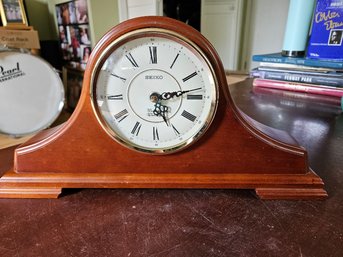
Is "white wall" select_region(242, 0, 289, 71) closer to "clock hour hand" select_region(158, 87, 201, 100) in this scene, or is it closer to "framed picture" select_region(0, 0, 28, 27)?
"framed picture" select_region(0, 0, 28, 27)

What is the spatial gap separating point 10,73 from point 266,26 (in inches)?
107

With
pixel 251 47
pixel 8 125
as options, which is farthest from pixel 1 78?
pixel 251 47

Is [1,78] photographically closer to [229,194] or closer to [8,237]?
[8,237]

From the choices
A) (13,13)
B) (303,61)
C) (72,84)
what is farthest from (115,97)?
(72,84)

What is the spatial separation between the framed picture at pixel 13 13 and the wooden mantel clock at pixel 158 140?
2.70 meters

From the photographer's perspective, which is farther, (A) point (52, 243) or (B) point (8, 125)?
(B) point (8, 125)

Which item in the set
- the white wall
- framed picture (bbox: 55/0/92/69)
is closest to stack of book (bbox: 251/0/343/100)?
the white wall

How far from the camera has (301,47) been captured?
3.66 ft

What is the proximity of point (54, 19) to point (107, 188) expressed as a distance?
3.76 meters

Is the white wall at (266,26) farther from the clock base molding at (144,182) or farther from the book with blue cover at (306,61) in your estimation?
the clock base molding at (144,182)

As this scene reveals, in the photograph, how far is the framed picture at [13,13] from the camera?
260cm

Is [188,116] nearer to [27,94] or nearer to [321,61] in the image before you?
[321,61]

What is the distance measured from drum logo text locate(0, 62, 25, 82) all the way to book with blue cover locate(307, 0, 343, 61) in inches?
67.1

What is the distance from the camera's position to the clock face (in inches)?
17.0
